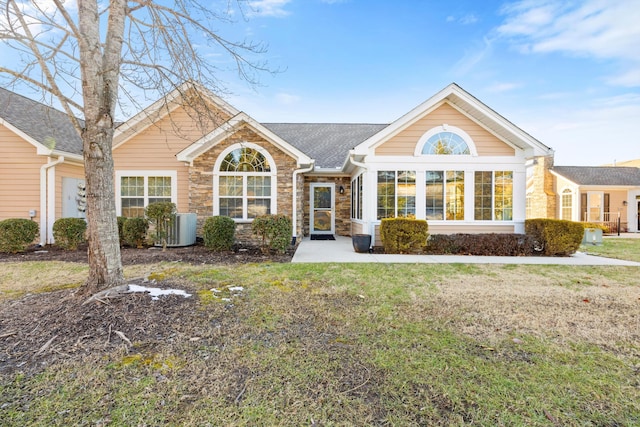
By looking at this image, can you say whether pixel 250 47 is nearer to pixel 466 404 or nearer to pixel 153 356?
pixel 153 356

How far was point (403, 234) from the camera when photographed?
9047 millimetres

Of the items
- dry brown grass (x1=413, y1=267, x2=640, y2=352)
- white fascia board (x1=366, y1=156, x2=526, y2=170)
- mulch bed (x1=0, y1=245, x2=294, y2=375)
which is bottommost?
dry brown grass (x1=413, y1=267, x2=640, y2=352)

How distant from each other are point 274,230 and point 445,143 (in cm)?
634

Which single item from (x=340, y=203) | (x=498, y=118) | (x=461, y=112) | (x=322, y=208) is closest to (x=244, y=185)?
(x=322, y=208)

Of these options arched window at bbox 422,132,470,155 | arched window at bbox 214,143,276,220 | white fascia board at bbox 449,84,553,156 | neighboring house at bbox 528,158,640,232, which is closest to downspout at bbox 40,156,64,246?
arched window at bbox 214,143,276,220

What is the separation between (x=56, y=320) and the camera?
3398 mm

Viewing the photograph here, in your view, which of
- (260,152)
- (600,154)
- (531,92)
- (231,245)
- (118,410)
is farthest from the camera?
(600,154)

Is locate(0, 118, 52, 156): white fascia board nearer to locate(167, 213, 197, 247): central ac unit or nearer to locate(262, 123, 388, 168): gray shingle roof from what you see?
Answer: locate(167, 213, 197, 247): central ac unit

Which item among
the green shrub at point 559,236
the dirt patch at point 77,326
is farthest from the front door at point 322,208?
the dirt patch at point 77,326

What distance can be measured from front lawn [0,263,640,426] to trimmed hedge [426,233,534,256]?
4.28 metres

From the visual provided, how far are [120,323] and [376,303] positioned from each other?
324 cm

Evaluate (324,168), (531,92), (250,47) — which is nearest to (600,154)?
(531,92)

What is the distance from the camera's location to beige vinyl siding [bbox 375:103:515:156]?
33.0 feet

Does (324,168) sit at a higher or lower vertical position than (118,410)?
higher
